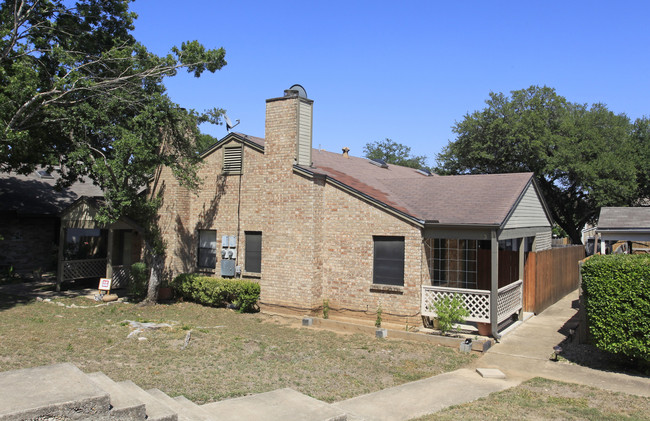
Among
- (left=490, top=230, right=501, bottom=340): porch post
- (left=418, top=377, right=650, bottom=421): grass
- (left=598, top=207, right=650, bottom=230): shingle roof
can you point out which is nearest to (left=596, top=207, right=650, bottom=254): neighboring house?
(left=598, top=207, right=650, bottom=230): shingle roof

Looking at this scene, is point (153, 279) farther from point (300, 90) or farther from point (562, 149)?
point (562, 149)

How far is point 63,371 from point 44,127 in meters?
13.4

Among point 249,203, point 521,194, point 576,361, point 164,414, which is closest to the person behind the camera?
point 164,414

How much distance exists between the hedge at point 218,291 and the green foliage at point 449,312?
6310 millimetres

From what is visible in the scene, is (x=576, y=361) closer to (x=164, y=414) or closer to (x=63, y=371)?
(x=164, y=414)

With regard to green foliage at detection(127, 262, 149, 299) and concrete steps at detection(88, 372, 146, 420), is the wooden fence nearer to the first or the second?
green foliage at detection(127, 262, 149, 299)

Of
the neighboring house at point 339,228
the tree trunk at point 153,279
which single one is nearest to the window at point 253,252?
the neighboring house at point 339,228

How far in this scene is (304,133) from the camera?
53.8 ft

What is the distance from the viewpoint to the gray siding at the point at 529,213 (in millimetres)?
14992

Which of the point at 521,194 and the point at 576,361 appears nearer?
the point at 576,361

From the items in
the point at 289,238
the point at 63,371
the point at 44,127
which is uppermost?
the point at 44,127

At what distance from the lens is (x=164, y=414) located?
6105 mm

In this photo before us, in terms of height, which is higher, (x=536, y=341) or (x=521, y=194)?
(x=521, y=194)

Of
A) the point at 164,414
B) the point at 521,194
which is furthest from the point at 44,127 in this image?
the point at 521,194
